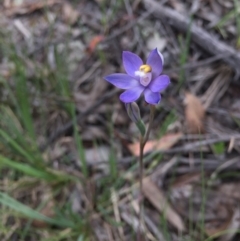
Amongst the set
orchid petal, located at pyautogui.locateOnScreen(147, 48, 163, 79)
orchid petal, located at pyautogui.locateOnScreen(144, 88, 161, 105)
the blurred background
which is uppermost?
orchid petal, located at pyautogui.locateOnScreen(147, 48, 163, 79)

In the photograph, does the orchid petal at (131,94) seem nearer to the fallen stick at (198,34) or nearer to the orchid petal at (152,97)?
the orchid petal at (152,97)

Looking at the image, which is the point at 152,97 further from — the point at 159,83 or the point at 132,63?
the point at 132,63

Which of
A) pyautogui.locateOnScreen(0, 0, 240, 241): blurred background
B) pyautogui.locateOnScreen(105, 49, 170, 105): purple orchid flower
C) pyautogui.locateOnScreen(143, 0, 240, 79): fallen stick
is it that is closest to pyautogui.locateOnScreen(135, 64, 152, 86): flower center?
pyautogui.locateOnScreen(105, 49, 170, 105): purple orchid flower

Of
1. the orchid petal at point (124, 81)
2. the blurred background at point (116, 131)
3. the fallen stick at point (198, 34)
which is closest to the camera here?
the orchid petal at point (124, 81)

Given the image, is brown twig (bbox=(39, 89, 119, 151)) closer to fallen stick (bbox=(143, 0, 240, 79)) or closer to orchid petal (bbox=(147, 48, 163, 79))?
fallen stick (bbox=(143, 0, 240, 79))

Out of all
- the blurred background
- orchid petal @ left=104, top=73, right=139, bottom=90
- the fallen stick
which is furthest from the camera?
the fallen stick

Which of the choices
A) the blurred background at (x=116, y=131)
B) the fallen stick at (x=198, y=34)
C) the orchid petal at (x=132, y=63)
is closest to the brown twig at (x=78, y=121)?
the blurred background at (x=116, y=131)

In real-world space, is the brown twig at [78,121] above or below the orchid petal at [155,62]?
below

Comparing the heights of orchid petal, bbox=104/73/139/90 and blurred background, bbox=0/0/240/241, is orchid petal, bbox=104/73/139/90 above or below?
above

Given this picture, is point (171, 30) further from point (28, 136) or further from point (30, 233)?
point (30, 233)
